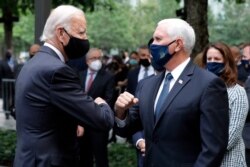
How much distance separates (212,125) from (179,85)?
0.34 metres

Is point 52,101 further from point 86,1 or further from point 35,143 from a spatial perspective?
point 86,1

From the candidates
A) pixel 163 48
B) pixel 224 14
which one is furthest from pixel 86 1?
pixel 224 14

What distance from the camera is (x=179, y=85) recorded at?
12.9 feet

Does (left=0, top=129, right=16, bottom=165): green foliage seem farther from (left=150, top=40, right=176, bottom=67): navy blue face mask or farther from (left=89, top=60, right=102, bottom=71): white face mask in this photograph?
(left=150, top=40, right=176, bottom=67): navy blue face mask

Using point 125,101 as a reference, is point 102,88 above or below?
below

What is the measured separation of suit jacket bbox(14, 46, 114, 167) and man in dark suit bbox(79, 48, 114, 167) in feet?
14.1

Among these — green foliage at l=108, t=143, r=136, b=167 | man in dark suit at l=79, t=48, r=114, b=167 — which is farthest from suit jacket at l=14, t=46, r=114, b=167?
green foliage at l=108, t=143, r=136, b=167

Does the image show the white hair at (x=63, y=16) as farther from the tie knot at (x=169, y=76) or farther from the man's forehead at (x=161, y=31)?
the tie knot at (x=169, y=76)

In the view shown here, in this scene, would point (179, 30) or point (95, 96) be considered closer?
point (179, 30)

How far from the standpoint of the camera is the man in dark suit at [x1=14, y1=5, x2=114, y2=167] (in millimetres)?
3838

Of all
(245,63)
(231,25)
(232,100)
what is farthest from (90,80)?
(231,25)

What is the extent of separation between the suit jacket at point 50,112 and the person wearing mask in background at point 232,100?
0.99 m

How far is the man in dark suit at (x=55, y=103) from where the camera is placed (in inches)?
151

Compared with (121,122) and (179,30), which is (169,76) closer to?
(179,30)
